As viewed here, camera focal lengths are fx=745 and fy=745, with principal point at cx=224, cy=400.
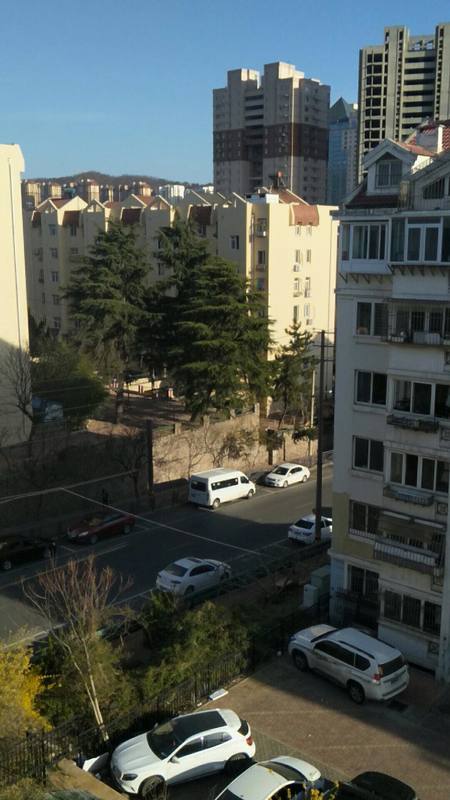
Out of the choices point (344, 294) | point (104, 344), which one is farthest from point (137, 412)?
point (344, 294)

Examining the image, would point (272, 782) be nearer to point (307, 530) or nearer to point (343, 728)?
point (343, 728)

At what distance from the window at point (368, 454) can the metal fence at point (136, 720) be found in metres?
4.50

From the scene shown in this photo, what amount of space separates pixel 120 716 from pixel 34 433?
21436mm

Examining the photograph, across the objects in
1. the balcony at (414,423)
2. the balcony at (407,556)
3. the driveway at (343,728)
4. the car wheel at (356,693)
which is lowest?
the driveway at (343,728)

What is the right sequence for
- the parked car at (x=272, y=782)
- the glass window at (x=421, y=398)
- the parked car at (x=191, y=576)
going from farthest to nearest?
1. the parked car at (x=191, y=576)
2. the glass window at (x=421, y=398)
3. the parked car at (x=272, y=782)

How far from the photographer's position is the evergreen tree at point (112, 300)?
43.2 m

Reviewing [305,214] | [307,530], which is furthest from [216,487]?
[305,214]

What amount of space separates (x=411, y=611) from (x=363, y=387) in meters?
5.97

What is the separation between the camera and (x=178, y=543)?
29562mm

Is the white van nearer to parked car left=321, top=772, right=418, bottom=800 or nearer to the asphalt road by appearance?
the asphalt road

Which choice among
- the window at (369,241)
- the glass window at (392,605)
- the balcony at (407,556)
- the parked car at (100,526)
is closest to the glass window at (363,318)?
the window at (369,241)

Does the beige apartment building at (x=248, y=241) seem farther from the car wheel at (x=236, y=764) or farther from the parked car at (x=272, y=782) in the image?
the parked car at (x=272, y=782)

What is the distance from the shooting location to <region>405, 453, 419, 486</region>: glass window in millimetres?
Answer: 18991

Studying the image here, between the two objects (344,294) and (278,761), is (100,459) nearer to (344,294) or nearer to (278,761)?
(344,294)
